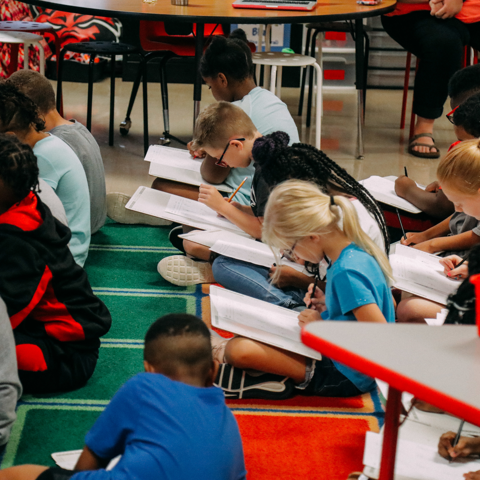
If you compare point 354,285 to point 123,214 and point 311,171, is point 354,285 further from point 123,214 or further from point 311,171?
point 123,214

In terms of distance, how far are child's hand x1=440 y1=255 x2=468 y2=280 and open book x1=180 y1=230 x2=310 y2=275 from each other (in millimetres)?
412

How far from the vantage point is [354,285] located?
1530mm

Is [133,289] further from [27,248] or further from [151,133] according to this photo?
[151,133]

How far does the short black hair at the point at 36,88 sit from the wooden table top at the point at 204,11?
0.85 m

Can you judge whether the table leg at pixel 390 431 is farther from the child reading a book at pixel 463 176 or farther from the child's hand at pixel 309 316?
the child reading a book at pixel 463 176

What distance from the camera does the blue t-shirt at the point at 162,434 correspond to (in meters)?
1.10

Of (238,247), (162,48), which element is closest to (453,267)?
(238,247)

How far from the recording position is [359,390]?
1833 mm

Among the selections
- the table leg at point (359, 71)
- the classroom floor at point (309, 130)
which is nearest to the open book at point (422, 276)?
the classroom floor at point (309, 130)

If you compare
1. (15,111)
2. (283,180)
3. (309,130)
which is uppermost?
(15,111)

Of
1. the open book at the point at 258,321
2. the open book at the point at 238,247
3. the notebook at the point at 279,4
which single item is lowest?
the open book at the point at 258,321

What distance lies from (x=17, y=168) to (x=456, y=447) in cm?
118

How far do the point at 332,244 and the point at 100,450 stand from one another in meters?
0.72

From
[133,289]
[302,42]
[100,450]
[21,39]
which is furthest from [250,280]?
[302,42]
